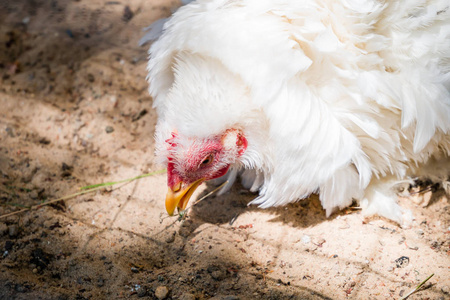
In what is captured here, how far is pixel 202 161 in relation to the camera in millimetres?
2186

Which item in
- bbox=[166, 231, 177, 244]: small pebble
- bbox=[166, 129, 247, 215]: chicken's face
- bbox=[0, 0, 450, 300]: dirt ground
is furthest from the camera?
bbox=[166, 231, 177, 244]: small pebble

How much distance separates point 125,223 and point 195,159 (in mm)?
651

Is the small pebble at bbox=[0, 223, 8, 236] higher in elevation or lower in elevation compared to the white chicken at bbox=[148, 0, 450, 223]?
lower

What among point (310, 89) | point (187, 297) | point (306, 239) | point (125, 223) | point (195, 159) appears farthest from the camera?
point (125, 223)

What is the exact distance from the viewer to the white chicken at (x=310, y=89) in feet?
6.48

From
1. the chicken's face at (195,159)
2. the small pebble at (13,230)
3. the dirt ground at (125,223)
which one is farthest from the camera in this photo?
the small pebble at (13,230)

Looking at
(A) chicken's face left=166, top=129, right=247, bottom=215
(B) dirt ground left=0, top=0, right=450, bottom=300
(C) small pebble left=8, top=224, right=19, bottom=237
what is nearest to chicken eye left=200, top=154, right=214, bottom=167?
(A) chicken's face left=166, top=129, right=247, bottom=215

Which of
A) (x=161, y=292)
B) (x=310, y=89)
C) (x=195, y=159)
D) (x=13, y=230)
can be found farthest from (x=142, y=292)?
(x=310, y=89)

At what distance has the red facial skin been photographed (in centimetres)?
215

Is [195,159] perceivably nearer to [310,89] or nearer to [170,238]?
[170,238]

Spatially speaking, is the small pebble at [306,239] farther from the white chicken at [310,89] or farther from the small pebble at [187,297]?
the small pebble at [187,297]

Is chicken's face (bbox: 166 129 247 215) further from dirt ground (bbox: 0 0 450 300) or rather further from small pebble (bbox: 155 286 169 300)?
small pebble (bbox: 155 286 169 300)

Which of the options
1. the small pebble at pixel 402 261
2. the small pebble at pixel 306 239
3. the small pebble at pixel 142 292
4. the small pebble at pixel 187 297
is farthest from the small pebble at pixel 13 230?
the small pebble at pixel 402 261

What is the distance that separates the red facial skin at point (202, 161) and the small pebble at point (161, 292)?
528 mm
